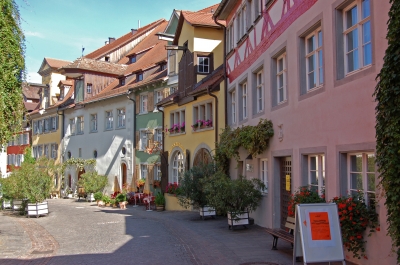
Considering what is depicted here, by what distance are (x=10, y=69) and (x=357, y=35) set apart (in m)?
8.05

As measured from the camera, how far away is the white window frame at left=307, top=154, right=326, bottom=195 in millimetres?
9539

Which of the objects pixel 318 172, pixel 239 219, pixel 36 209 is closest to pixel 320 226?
pixel 318 172

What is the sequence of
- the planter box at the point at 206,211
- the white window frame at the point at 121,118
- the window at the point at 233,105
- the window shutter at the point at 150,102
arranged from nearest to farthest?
the planter box at the point at 206,211
the window at the point at 233,105
the window shutter at the point at 150,102
the white window frame at the point at 121,118

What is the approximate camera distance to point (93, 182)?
30828 mm

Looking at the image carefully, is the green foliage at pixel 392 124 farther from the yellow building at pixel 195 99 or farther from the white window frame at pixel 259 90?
the yellow building at pixel 195 99

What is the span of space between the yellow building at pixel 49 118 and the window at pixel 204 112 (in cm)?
2068

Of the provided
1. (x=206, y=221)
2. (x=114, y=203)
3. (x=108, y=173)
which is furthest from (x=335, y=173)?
(x=108, y=173)

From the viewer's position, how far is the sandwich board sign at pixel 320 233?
6926mm

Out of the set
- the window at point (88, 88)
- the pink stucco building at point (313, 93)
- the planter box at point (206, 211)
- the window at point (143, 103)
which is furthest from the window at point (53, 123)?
the pink stucco building at point (313, 93)

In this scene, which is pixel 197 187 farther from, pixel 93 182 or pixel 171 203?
pixel 93 182

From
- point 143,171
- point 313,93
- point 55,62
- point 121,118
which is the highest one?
point 55,62

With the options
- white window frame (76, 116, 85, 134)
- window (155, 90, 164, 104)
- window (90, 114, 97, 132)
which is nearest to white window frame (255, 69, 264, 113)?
window (155, 90, 164, 104)

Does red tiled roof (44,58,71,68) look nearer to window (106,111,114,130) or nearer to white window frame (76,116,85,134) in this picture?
white window frame (76,116,85,134)

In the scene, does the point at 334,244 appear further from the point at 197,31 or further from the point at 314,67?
the point at 197,31
